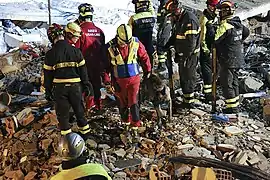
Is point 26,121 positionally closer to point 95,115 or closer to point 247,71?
point 95,115

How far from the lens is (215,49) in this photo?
7.58m

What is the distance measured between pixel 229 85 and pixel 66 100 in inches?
108

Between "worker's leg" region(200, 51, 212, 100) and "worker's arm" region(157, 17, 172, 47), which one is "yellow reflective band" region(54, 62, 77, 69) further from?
"worker's arm" region(157, 17, 172, 47)

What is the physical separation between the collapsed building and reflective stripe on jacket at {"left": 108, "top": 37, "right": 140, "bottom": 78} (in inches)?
37.5

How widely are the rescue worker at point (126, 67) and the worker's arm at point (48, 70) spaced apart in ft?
2.86

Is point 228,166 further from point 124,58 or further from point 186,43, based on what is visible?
point 186,43

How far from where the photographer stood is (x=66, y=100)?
654 cm

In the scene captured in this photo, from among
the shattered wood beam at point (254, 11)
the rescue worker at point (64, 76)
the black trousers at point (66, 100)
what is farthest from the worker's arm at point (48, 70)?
the shattered wood beam at point (254, 11)

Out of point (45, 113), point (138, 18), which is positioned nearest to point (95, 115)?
Answer: point (45, 113)

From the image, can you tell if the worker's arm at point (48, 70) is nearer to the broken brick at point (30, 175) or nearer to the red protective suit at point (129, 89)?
the red protective suit at point (129, 89)

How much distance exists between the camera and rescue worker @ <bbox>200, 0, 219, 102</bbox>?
7.80 metres

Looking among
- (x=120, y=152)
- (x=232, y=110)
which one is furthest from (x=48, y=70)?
(x=232, y=110)

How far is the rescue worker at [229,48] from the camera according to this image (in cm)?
732

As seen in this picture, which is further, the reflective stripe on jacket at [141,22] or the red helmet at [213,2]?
the reflective stripe on jacket at [141,22]
